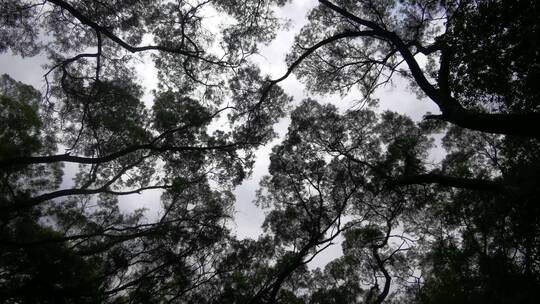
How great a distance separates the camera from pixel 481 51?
215 inches

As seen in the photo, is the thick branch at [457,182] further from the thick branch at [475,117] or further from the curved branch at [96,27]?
the curved branch at [96,27]

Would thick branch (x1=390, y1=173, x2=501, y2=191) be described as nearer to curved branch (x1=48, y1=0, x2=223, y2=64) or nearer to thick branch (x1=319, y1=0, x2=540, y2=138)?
thick branch (x1=319, y1=0, x2=540, y2=138)

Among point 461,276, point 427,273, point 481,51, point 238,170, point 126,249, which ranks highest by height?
point 238,170

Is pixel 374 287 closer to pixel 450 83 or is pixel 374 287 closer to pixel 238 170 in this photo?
pixel 238 170

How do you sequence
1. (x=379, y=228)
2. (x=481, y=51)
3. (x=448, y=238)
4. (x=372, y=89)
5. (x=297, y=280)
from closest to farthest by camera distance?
1. (x=481, y=51)
2. (x=372, y=89)
3. (x=448, y=238)
4. (x=379, y=228)
5. (x=297, y=280)

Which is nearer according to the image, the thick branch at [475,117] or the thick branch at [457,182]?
the thick branch at [475,117]

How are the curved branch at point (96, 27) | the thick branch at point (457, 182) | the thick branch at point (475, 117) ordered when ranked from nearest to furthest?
the thick branch at point (475, 117)
the thick branch at point (457, 182)
the curved branch at point (96, 27)

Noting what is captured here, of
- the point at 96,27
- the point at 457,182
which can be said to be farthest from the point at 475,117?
the point at 96,27

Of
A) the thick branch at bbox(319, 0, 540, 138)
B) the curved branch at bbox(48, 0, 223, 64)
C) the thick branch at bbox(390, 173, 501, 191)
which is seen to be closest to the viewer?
the thick branch at bbox(319, 0, 540, 138)

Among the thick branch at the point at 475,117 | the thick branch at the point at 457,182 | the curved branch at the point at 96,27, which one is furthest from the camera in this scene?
the curved branch at the point at 96,27

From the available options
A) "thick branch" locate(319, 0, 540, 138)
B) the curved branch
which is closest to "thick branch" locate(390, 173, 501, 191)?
"thick branch" locate(319, 0, 540, 138)

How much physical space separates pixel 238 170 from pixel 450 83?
23.5ft

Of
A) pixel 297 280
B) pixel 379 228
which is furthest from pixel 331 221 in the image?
pixel 297 280

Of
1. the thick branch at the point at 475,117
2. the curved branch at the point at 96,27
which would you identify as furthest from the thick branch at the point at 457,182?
the curved branch at the point at 96,27
